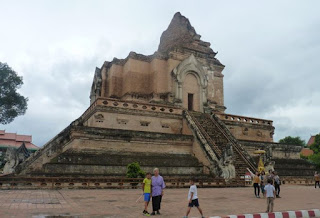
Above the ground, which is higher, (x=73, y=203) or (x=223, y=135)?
(x=223, y=135)

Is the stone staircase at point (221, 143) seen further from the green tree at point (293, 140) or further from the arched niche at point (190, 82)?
the green tree at point (293, 140)

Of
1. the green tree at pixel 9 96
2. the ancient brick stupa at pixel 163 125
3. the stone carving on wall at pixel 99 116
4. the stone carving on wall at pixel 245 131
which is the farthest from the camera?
the green tree at pixel 9 96

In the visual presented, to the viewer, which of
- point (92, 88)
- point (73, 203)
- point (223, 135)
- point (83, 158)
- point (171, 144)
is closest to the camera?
point (73, 203)

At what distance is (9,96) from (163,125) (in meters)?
24.2

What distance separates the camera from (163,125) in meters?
24.9

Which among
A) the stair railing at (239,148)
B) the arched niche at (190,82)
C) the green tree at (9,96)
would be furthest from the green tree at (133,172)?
the green tree at (9,96)

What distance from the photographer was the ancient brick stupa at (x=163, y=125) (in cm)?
1884

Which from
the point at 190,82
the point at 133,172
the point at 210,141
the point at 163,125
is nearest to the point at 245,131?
the point at 190,82

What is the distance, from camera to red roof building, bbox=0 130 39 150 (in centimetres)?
4778

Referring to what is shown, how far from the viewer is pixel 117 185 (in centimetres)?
1609

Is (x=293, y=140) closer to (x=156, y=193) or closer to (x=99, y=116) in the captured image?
(x=99, y=116)

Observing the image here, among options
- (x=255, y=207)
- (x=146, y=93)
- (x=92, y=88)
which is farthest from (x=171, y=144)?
(x=92, y=88)

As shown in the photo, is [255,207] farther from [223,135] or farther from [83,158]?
[223,135]

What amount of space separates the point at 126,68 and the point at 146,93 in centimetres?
359
